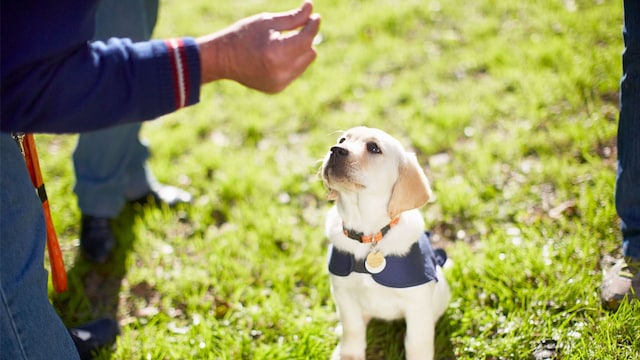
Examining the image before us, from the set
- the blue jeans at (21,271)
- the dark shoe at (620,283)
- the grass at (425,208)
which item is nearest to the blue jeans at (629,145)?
the dark shoe at (620,283)

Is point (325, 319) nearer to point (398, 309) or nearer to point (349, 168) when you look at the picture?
point (398, 309)

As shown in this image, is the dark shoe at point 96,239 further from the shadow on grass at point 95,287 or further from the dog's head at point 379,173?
the dog's head at point 379,173

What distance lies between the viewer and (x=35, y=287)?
6.61 ft

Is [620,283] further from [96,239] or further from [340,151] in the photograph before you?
[96,239]

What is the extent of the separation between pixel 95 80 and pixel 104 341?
155 centimetres

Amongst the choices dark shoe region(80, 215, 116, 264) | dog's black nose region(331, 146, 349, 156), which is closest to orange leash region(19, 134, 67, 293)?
dark shoe region(80, 215, 116, 264)

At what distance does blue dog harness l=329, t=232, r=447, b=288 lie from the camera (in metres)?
2.39

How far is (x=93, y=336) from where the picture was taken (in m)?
2.85

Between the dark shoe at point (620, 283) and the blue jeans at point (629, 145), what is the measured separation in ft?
0.17

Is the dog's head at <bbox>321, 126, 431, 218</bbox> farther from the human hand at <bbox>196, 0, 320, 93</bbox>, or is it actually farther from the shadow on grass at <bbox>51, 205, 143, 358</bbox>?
the shadow on grass at <bbox>51, 205, 143, 358</bbox>

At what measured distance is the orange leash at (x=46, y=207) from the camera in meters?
2.56

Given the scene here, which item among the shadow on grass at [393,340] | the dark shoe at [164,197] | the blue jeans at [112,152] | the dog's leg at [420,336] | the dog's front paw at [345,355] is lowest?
the shadow on grass at [393,340]

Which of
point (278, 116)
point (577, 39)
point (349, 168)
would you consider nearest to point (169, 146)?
point (278, 116)

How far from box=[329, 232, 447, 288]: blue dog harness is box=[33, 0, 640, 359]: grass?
1.53 ft
